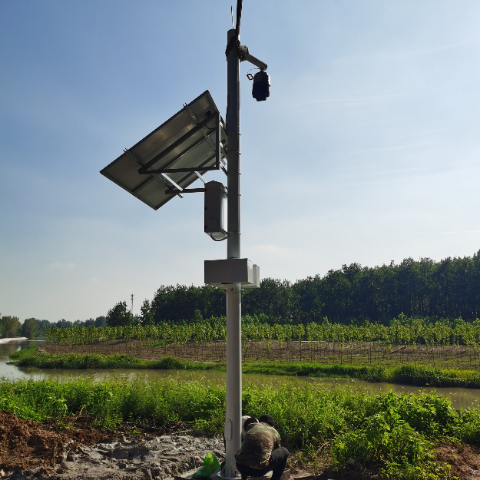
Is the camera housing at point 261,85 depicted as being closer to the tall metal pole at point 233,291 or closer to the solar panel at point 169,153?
the tall metal pole at point 233,291

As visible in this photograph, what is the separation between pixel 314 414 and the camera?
18.3ft

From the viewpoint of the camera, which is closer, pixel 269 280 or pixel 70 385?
pixel 70 385

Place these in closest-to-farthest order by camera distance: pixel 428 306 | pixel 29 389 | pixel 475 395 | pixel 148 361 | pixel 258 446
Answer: pixel 258 446 → pixel 29 389 → pixel 475 395 → pixel 148 361 → pixel 428 306

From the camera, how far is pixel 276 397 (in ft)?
22.0

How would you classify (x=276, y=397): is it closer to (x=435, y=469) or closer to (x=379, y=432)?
(x=379, y=432)

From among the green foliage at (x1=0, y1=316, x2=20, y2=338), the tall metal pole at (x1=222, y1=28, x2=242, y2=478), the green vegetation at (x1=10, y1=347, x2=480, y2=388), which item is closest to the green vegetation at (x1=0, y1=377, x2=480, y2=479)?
the tall metal pole at (x1=222, y1=28, x2=242, y2=478)

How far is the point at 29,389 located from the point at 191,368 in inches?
818

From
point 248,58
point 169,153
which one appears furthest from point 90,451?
point 248,58

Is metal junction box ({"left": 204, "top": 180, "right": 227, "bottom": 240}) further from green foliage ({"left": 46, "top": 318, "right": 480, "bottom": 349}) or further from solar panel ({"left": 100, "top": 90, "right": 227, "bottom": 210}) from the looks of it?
green foliage ({"left": 46, "top": 318, "right": 480, "bottom": 349})

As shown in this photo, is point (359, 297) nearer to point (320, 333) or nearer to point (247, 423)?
point (320, 333)

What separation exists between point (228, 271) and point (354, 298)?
5907 centimetres

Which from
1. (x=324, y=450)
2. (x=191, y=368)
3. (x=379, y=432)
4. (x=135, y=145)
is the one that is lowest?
(x=191, y=368)

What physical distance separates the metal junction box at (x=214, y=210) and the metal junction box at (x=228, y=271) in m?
0.34

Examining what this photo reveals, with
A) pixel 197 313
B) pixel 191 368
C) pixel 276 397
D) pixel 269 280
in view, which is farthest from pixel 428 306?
pixel 276 397
